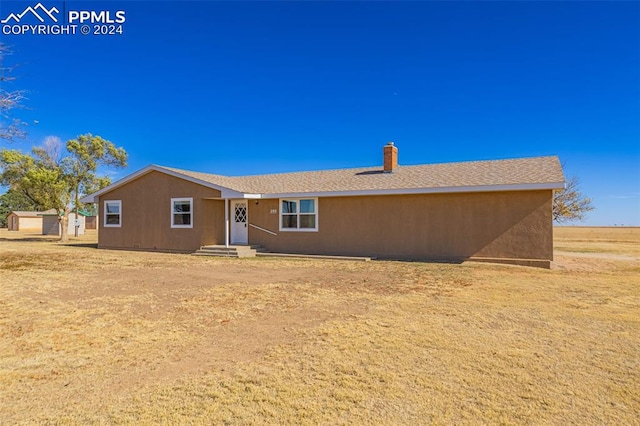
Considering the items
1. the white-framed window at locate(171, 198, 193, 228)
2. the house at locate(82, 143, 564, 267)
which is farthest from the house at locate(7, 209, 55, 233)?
Answer: the white-framed window at locate(171, 198, 193, 228)

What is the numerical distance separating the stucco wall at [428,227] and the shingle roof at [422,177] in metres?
0.46

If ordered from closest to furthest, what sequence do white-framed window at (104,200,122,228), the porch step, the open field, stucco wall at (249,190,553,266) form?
1. the open field
2. stucco wall at (249,190,553,266)
3. the porch step
4. white-framed window at (104,200,122,228)

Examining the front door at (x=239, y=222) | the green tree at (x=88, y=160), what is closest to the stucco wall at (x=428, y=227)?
the front door at (x=239, y=222)

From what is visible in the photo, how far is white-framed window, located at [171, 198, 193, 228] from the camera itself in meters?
16.9

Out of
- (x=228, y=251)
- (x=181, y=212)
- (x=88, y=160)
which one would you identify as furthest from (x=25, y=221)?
(x=228, y=251)

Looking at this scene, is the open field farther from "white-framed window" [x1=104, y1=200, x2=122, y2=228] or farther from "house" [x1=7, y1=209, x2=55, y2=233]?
"house" [x1=7, y1=209, x2=55, y2=233]

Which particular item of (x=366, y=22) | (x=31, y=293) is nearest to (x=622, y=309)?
(x=31, y=293)

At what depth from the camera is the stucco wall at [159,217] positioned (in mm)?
16750

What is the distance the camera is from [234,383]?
355 centimetres

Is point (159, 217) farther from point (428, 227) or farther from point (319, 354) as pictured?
point (319, 354)

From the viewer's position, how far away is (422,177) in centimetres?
1512

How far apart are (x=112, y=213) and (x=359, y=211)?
12.8 m

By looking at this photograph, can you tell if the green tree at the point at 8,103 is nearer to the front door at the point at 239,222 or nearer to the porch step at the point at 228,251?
→ the porch step at the point at 228,251

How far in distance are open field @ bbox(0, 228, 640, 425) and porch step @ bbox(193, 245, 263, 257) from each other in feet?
22.1
